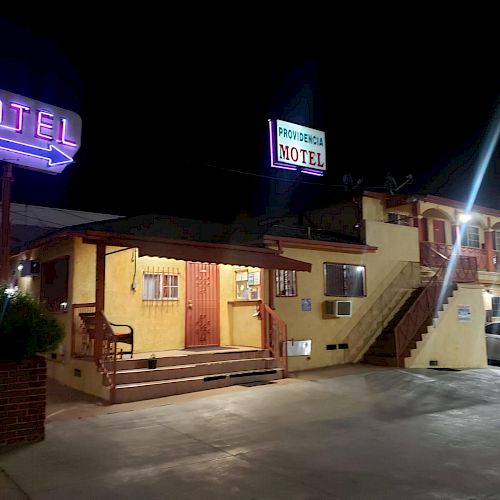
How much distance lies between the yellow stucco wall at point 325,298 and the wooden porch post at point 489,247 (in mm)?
7103

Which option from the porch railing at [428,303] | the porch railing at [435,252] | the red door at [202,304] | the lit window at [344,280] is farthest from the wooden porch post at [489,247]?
the red door at [202,304]

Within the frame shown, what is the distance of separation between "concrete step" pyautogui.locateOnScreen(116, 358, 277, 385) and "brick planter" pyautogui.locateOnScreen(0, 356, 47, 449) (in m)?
2.98

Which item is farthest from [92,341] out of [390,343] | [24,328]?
[390,343]

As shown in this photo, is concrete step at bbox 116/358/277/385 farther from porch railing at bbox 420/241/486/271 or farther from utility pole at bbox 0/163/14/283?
porch railing at bbox 420/241/486/271

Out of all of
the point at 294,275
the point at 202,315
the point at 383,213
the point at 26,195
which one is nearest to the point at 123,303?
the point at 202,315

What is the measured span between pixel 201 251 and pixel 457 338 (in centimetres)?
908

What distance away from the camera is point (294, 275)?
12.8 metres

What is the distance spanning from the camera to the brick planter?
5977 millimetres

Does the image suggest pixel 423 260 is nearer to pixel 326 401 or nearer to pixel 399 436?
pixel 326 401

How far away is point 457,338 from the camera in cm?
1488

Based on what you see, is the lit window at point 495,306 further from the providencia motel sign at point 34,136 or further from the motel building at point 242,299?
the providencia motel sign at point 34,136

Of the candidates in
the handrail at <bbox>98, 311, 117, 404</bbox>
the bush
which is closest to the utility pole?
the handrail at <bbox>98, 311, 117, 404</bbox>

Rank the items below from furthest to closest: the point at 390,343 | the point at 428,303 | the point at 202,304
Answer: the point at 428,303, the point at 390,343, the point at 202,304

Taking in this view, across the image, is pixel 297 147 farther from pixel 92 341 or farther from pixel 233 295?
pixel 92 341
